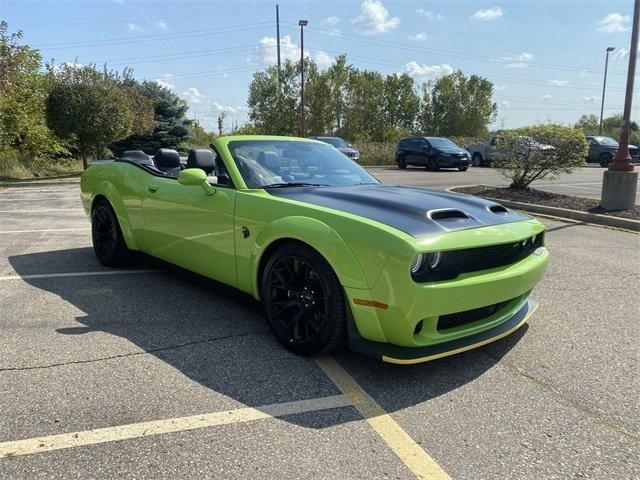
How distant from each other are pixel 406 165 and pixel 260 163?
74.2 ft

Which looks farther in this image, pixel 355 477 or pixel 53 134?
pixel 53 134

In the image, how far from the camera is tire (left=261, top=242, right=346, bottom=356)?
3.26 m

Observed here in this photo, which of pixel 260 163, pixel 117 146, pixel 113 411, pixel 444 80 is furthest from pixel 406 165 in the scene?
pixel 444 80

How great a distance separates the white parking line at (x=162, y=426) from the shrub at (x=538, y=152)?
1051 cm

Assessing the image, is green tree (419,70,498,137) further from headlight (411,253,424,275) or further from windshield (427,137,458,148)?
headlight (411,253,424,275)

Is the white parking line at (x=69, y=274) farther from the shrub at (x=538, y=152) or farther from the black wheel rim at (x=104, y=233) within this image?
the shrub at (x=538, y=152)

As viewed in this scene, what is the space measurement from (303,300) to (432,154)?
21.9m

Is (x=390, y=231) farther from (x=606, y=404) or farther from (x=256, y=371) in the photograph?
(x=606, y=404)

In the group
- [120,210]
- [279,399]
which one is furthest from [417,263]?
[120,210]

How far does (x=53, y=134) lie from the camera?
23.3m

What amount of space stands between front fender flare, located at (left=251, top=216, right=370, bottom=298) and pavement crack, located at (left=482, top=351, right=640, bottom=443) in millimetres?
1193

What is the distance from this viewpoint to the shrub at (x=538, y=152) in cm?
1162

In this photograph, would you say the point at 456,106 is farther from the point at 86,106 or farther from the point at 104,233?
the point at 104,233

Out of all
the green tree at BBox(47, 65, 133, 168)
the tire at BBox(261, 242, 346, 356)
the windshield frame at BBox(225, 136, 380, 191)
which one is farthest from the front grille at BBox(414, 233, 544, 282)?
the green tree at BBox(47, 65, 133, 168)
